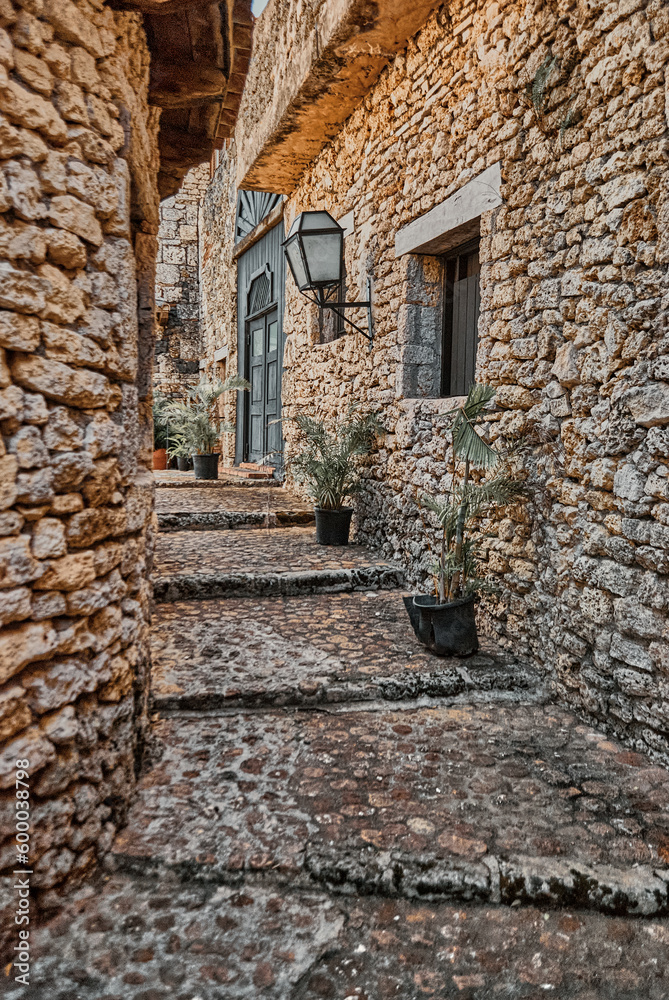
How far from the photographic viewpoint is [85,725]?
73.2 inches

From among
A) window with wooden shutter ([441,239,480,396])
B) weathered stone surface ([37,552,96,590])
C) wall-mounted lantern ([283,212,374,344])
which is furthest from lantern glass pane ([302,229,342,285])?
weathered stone surface ([37,552,96,590])

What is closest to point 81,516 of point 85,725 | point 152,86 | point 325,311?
point 85,725

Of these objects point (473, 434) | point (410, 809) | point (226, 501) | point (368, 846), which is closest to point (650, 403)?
point (473, 434)

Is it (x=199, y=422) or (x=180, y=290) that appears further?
(x=180, y=290)

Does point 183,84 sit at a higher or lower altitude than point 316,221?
lower

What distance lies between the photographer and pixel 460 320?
448 centimetres

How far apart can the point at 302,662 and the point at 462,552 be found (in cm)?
102

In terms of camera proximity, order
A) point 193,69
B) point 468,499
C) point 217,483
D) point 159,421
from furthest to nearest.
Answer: point 159,421, point 217,483, point 468,499, point 193,69

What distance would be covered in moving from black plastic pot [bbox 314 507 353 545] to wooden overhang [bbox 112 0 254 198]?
278 centimetres

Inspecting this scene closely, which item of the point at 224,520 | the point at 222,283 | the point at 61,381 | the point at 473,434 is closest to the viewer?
the point at 61,381

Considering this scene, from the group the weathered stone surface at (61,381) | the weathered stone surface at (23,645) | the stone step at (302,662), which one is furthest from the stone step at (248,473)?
the weathered stone surface at (23,645)

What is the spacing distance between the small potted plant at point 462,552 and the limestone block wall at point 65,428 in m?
1.69

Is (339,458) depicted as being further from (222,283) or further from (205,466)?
(222,283)

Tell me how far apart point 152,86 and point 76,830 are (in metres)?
3.15
